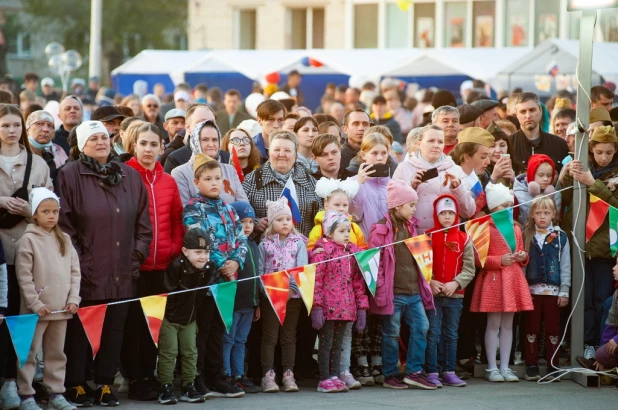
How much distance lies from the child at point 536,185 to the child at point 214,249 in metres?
2.63

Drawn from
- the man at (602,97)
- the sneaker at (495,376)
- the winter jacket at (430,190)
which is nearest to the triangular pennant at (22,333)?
the winter jacket at (430,190)

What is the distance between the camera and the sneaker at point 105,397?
802 centimetres

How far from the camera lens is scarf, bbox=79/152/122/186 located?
8039mm

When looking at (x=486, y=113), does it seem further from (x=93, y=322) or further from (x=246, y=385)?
(x=93, y=322)

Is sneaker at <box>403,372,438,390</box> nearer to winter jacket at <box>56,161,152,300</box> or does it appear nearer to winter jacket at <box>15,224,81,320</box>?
winter jacket at <box>56,161,152,300</box>

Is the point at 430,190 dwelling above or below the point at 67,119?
below

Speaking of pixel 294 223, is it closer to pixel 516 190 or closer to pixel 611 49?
pixel 516 190

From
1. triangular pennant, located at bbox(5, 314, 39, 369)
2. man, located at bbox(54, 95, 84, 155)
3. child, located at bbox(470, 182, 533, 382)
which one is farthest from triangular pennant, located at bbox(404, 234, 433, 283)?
man, located at bbox(54, 95, 84, 155)

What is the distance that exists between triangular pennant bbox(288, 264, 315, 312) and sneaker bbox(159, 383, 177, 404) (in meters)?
1.19

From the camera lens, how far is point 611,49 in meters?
23.3

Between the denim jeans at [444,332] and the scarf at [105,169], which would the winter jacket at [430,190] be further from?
the scarf at [105,169]

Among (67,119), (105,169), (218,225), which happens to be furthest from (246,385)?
(67,119)

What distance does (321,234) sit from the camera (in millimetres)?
8883

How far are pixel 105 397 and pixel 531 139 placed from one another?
5.31 meters
